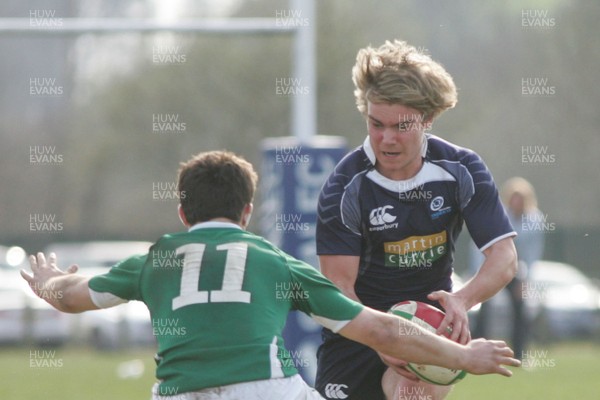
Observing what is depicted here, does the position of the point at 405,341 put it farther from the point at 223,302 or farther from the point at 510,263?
the point at 510,263

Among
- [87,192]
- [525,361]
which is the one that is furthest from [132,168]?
[525,361]

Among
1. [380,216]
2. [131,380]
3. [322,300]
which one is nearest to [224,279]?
[322,300]

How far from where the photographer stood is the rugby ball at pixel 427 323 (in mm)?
4805

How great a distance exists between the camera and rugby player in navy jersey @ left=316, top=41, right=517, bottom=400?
197 inches

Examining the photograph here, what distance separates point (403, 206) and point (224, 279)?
4.42 ft

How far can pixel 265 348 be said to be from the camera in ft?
13.2

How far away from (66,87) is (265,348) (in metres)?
30.5

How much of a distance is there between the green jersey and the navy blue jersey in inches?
40.8

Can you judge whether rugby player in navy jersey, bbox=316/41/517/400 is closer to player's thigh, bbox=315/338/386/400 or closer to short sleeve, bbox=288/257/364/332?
player's thigh, bbox=315/338/386/400

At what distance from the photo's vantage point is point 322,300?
4.13 meters

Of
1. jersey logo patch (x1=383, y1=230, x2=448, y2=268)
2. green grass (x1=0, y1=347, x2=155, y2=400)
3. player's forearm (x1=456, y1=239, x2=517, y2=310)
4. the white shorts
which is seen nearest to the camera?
the white shorts

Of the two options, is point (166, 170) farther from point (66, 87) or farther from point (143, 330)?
point (143, 330)

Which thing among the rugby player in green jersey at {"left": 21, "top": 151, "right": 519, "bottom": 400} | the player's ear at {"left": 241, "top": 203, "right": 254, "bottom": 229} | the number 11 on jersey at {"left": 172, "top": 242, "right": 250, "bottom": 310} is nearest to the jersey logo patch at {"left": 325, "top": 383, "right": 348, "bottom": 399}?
the rugby player in green jersey at {"left": 21, "top": 151, "right": 519, "bottom": 400}

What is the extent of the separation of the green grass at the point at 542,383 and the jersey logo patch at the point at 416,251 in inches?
168
